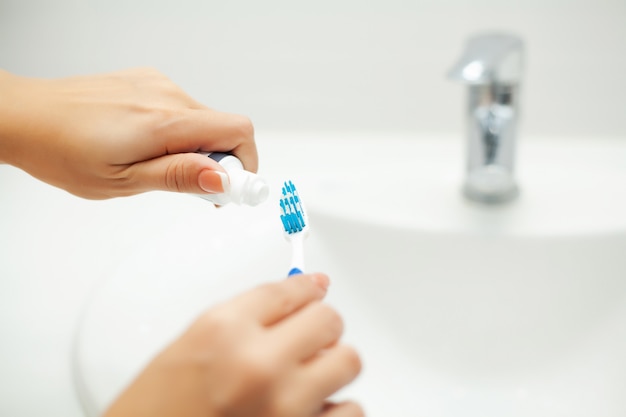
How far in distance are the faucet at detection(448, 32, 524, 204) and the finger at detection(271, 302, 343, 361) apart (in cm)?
26

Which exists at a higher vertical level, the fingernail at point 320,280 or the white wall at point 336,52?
the white wall at point 336,52

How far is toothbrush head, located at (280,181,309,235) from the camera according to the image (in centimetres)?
40

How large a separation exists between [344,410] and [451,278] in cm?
31

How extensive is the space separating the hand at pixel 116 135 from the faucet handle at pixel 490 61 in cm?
18

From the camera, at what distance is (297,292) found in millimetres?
306

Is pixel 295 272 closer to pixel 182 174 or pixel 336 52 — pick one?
pixel 182 174

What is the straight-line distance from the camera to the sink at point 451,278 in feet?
1.79

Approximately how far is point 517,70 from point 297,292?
1.03 feet

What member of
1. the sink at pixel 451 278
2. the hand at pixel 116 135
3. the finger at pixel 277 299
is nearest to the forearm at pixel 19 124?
the hand at pixel 116 135

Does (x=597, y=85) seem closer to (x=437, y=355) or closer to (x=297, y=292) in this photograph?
(x=437, y=355)

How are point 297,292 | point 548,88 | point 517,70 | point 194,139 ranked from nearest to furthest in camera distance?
point 297,292
point 194,139
point 517,70
point 548,88

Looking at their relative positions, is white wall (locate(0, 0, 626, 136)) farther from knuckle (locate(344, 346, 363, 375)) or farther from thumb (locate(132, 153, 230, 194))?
knuckle (locate(344, 346, 363, 375))

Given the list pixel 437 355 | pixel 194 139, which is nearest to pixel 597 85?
pixel 437 355

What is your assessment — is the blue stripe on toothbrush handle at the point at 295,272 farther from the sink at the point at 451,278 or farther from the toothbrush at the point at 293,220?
the sink at the point at 451,278
